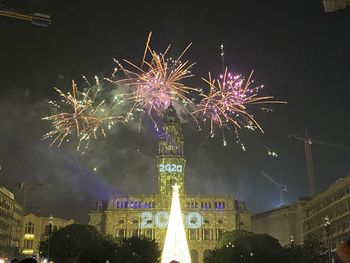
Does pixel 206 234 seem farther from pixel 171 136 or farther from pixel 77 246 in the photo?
pixel 77 246

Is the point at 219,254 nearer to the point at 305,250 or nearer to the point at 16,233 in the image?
the point at 305,250

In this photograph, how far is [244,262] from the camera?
364 ft

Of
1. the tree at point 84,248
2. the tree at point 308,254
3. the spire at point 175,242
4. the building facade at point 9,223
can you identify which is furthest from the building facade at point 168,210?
the spire at point 175,242

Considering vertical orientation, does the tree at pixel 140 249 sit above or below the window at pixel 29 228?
below

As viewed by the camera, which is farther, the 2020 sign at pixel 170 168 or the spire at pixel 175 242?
the 2020 sign at pixel 170 168

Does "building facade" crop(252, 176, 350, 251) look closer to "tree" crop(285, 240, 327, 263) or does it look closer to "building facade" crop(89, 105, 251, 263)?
"tree" crop(285, 240, 327, 263)

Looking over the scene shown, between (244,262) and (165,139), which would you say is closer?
(244,262)

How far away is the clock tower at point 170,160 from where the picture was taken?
17662 centimetres

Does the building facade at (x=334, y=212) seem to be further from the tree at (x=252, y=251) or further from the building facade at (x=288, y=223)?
Result: the building facade at (x=288, y=223)

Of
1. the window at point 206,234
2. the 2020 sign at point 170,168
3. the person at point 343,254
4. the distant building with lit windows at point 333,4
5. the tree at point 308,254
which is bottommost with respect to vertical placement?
the person at point 343,254

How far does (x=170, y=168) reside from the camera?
17838 cm

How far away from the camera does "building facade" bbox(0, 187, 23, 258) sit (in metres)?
139

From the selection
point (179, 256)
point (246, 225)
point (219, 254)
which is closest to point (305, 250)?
point (219, 254)

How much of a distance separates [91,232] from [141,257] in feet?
47.8
